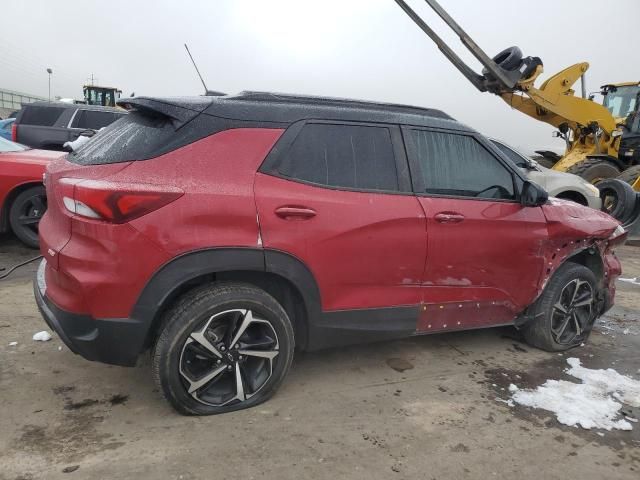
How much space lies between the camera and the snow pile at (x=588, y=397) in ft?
9.96

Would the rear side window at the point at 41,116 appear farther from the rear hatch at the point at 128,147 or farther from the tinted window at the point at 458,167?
Answer: the tinted window at the point at 458,167

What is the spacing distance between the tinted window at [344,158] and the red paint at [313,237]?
0.09 m

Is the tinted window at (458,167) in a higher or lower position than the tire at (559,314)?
higher

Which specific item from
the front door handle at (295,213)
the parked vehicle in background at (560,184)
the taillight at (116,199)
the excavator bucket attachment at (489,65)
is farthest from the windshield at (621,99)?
the taillight at (116,199)

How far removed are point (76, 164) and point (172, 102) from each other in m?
0.65

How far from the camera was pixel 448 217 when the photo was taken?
10.8ft

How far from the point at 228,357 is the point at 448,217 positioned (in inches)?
64.8

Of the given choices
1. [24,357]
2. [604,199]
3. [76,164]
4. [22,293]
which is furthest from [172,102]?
[604,199]

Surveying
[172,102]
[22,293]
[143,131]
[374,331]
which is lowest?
[22,293]

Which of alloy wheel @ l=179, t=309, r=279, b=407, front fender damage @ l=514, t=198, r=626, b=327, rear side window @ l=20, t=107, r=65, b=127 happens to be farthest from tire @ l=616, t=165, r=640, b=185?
rear side window @ l=20, t=107, r=65, b=127

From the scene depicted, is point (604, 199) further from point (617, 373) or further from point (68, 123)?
point (68, 123)

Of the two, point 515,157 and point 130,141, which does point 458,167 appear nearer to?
point 130,141

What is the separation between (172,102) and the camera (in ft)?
9.11

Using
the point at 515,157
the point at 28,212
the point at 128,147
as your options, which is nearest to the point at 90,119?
the point at 28,212
